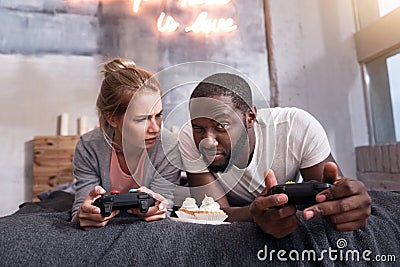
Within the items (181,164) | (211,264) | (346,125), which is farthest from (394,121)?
(211,264)

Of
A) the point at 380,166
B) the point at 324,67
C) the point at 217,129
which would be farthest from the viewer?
the point at 324,67

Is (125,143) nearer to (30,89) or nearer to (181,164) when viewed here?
(181,164)

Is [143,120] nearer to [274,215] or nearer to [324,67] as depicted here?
[274,215]

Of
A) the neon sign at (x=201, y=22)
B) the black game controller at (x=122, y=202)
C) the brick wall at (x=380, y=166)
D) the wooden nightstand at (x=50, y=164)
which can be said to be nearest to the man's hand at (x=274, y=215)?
the black game controller at (x=122, y=202)

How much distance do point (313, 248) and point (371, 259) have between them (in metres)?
0.09

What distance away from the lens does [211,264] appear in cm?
50

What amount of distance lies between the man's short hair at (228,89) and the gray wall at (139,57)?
4.23 ft

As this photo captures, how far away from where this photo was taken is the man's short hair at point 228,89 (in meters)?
0.82

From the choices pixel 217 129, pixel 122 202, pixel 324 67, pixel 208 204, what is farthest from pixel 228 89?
pixel 324 67

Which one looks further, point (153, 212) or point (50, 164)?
point (50, 164)

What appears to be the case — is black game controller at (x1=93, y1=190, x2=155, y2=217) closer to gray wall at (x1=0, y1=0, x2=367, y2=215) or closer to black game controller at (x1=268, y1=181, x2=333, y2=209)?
black game controller at (x1=268, y1=181, x2=333, y2=209)

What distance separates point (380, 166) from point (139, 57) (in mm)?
1425

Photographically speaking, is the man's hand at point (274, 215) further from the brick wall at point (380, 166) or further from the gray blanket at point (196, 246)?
the brick wall at point (380, 166)

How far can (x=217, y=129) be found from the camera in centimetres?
73
